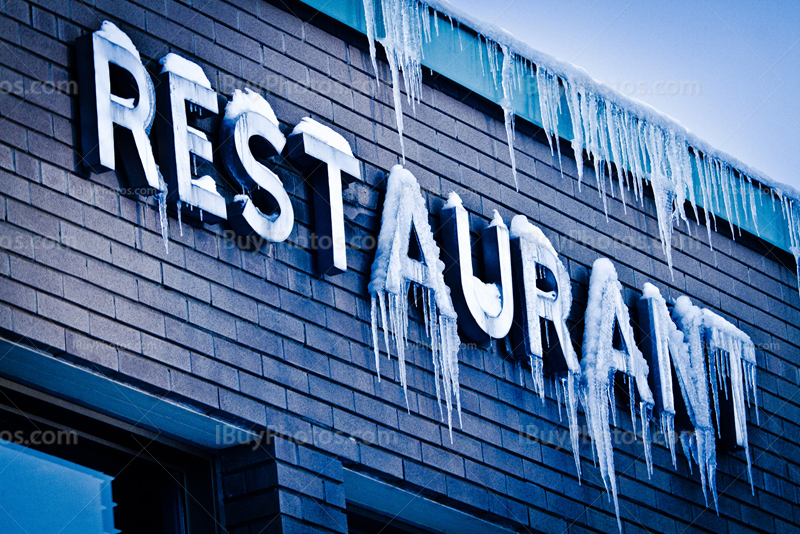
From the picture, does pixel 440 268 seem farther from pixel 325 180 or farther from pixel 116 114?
pixel 116 114

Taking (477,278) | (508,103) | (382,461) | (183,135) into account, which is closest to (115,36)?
(183,135)

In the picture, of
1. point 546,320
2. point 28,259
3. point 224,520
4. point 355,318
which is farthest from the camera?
point 546,320

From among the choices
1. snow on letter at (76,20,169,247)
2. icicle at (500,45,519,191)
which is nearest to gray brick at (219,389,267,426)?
snow on letter at (76,20,169,247)

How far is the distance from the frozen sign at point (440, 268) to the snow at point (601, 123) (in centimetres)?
64

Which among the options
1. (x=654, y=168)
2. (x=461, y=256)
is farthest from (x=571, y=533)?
(x=654, y=168)

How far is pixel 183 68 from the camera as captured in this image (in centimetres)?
523

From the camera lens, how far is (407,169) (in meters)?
6.36

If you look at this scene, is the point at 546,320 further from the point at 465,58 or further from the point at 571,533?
the point at 465,58

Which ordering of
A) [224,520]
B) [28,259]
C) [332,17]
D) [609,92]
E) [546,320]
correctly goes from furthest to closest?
[609,92]
[546,320]
[332,17]
[224,520]
[28,259]

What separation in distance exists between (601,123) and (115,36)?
12.3 feet

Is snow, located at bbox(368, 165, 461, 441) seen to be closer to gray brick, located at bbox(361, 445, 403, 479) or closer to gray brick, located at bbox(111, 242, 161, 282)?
gray brick, located at bbox(361, 445, 403, 479)

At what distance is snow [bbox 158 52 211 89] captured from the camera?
16.9 feet

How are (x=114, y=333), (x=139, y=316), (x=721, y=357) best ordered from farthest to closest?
1. (x=721, y=357)
2. (x=139, y=316)
3. (x=114, y=333)

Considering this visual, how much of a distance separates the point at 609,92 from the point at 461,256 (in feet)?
6.98
